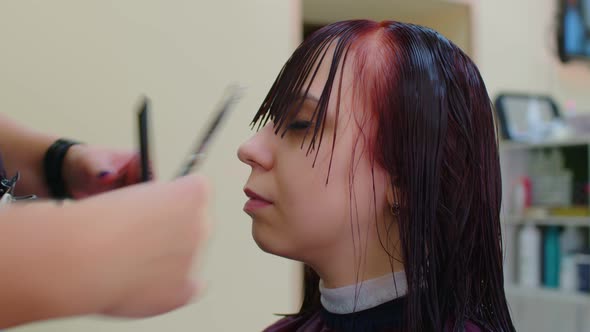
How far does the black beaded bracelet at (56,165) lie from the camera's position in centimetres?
86

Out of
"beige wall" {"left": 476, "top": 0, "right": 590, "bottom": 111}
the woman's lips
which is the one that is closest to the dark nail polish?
the woman's lips

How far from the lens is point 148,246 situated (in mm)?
391

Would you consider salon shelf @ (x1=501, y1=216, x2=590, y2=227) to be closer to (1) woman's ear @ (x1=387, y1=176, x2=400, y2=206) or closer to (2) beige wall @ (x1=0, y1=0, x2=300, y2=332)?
(2) beige wall @ (x1=0, y1=0, x2=300, y2=332)

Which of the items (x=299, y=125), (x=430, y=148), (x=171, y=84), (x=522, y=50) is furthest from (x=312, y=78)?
(x=522, y=50)

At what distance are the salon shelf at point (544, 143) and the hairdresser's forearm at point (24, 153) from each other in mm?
2140

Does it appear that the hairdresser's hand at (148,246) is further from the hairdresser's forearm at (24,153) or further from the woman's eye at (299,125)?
Result: the hairdresser's forearm at (24,153)

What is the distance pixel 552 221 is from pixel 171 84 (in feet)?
5.84

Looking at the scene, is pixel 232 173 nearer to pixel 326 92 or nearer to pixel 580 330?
pixel 326 92

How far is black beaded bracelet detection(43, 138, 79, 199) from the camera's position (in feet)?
2.83

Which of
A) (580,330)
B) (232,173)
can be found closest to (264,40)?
(232,173)

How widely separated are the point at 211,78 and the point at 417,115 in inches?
40.1

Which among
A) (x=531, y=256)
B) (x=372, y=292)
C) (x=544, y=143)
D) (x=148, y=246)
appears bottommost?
(x=531, y=256)

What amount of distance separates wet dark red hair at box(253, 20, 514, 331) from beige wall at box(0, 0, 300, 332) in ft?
2.72

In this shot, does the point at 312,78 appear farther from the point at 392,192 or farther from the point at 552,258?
Result: the point at 552,258
